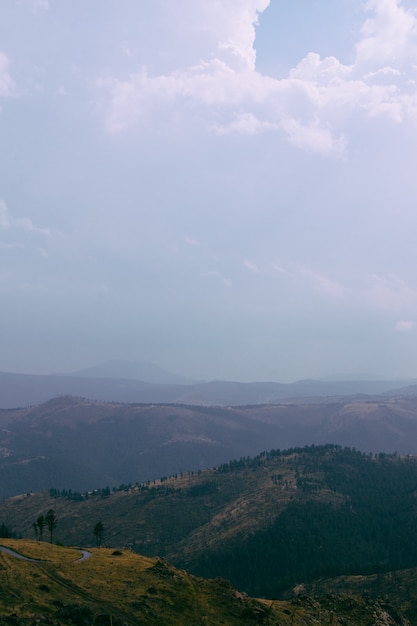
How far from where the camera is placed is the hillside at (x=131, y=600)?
76250 mm

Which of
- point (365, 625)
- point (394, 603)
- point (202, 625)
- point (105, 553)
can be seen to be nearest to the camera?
point (202, 625)

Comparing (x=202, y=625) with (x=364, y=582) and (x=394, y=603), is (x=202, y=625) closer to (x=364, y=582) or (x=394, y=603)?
(x=394, y=603)

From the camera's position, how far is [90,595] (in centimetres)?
8925

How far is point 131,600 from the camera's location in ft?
299

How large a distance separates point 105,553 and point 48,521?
189ft

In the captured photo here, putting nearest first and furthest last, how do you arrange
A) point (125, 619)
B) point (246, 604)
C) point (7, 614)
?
1. point (7, 614)
2. point (125, 619)
3. point (246, 604)

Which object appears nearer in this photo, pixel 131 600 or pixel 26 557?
pixel 131 600

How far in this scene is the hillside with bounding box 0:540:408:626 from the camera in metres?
76.2

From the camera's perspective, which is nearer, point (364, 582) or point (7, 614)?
point (7, 614)

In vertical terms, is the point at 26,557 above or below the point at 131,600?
above

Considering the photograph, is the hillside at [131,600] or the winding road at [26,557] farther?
the winding road at [26,557]

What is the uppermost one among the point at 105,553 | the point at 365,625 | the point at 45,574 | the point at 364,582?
the point at 45,574

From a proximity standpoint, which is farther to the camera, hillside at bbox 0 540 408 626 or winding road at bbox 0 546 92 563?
winding road at bbox 0 546 92 563

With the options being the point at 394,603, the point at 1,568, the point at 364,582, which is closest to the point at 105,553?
the point at 1,568
